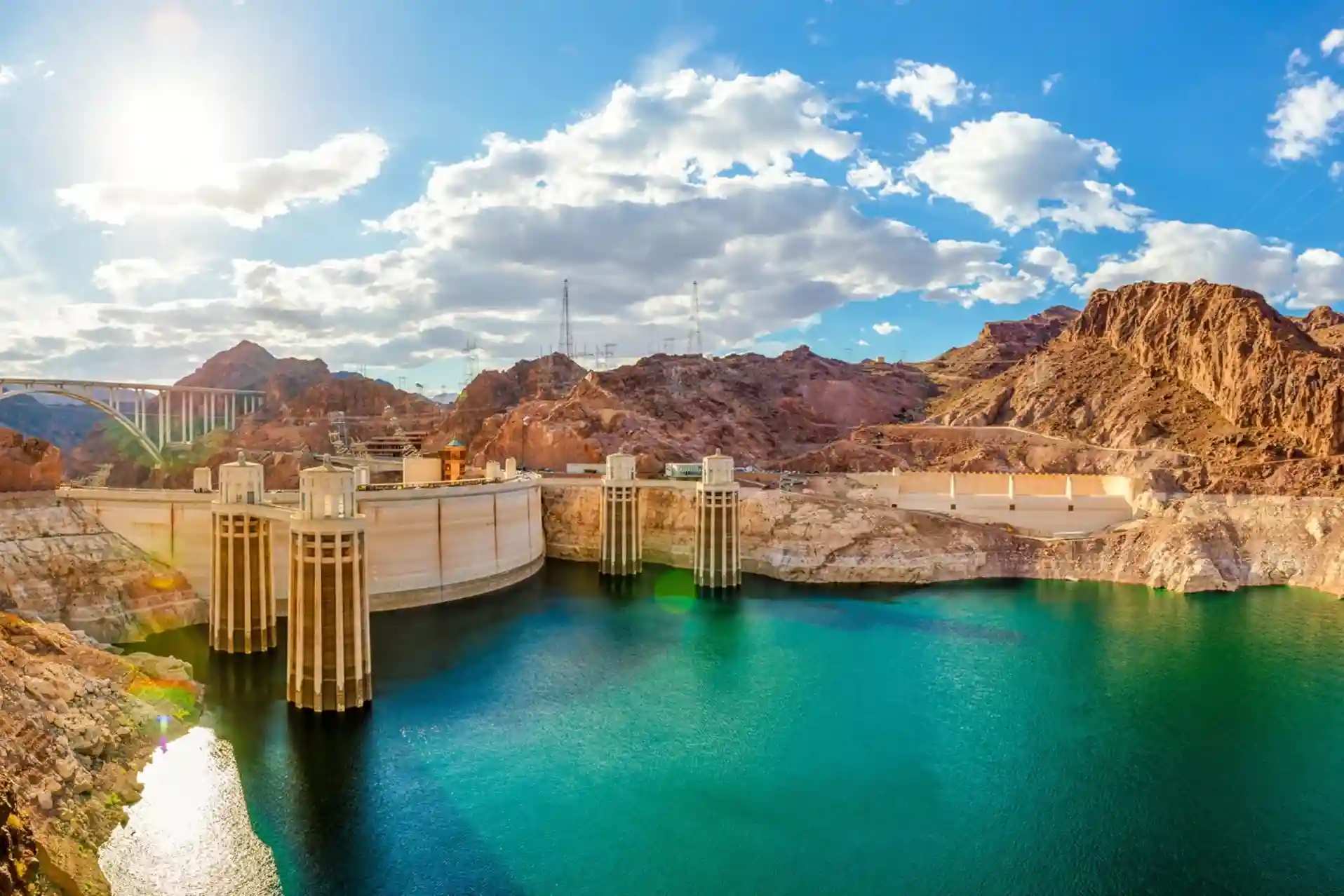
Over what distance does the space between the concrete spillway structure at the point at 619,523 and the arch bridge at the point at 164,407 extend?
6109cm

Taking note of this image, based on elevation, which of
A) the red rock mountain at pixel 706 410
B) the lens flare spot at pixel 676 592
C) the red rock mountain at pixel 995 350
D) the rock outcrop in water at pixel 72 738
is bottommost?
the lens flare spot at pixel 676 592

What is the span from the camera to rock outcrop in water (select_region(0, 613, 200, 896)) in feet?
64.4

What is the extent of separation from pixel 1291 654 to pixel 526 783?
124 ft

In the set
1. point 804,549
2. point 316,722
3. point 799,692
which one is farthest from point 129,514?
point 804,549

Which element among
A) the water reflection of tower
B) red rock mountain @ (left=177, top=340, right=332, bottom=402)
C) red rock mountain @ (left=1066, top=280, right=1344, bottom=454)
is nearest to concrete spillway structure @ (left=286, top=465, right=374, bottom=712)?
the water reflection of tower

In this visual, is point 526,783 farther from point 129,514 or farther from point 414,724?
point 129,514

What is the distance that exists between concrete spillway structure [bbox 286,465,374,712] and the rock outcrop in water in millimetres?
4428

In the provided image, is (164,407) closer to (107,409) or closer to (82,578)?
(107,409)

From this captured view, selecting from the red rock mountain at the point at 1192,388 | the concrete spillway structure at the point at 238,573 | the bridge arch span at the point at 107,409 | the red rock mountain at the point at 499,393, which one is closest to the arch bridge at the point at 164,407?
the bridge arch span at the point at 107,409

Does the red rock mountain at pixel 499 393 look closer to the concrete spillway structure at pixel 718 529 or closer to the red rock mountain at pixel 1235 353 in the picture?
the concrete spillway structure at pixel 718 529

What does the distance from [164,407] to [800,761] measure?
110 metres

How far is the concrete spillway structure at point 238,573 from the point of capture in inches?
1522

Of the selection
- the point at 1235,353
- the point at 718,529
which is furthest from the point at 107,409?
the point at 1235,353

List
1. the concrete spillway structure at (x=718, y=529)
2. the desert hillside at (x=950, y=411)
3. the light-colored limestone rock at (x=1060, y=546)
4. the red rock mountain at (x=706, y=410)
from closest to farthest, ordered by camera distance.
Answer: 1. the light-colored limestone rock at (x=1060, y=546)
2. the concrete spillway structure at (x=718, y=529)
3. the desert hillside at (x=950, y=411)
4. the red rock mountain at (x=706, y=410)
